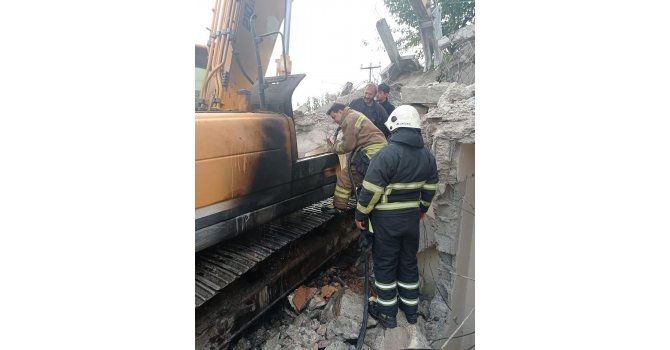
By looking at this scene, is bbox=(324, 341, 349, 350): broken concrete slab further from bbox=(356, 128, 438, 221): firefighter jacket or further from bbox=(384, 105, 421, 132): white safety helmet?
bbox=(384, 105, 421, 132): white safety helmet

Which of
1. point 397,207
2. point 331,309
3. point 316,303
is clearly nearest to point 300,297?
point 316,303

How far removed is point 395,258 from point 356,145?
0.95 metres

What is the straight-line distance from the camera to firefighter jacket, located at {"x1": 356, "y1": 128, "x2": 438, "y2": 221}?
7.06 ft

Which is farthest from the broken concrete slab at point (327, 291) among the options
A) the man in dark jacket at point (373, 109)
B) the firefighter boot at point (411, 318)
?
the man in dark jacket at point (373, 109)

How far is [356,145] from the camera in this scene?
278cm

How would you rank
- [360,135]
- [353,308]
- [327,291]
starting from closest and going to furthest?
1. [353,308]
2. [327,291]
3. [360,135]

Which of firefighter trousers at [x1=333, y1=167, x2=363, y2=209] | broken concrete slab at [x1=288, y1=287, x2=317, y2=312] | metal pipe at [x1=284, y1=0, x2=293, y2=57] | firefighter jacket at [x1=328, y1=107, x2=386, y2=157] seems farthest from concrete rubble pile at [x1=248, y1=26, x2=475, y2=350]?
metal pipe at [x1=284, y1=0, x2=293, y2=57]

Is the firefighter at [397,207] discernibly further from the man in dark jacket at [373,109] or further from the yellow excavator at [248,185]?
the man in dark jacket at [373,109]

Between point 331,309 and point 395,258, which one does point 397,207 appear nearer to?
point 395,258

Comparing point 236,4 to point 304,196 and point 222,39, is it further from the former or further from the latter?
point 304,196

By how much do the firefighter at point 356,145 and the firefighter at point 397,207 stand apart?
1.60 ft

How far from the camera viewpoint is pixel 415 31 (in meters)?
3.40

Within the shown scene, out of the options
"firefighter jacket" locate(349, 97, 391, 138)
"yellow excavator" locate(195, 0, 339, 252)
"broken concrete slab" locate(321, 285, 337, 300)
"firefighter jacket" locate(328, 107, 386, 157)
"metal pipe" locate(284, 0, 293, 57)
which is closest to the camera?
"yellow excavator" locate(195, 0, 339, 252)

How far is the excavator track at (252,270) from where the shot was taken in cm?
204
